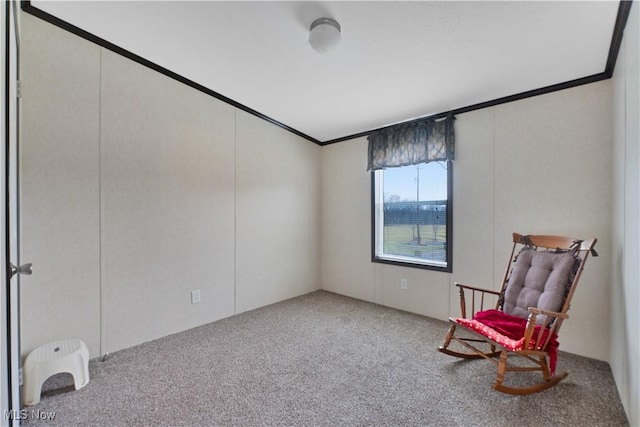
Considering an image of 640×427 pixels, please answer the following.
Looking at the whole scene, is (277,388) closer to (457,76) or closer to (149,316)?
(149,316)

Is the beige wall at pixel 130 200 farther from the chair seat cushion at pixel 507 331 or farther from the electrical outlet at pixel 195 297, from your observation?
the chair seat cushion at pixel 507 331

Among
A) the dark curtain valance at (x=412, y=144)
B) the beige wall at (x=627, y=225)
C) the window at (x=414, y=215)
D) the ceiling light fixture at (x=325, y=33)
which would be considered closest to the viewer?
the beige wall at (x=627, y=225)

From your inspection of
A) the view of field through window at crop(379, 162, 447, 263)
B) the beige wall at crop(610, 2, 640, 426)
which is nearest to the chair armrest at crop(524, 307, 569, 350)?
the beige wall at crop(610, 2, 640, 426)

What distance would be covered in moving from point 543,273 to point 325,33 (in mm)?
2353

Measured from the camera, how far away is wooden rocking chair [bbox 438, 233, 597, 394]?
1.73 meters

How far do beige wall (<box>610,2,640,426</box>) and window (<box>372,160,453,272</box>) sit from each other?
1235mm

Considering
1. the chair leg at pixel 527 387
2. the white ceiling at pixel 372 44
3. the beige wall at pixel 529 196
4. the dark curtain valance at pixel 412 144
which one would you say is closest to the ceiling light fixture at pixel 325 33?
the white ceiling at pixel 372 44

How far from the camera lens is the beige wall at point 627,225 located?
143 centimetres

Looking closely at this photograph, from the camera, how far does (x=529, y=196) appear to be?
2.48 metres

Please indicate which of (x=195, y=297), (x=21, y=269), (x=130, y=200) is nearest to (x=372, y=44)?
(x=130, y=200)

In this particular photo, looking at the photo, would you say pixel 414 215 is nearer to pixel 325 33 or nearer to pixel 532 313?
pixel 532 313

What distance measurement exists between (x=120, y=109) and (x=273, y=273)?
7.65 ft

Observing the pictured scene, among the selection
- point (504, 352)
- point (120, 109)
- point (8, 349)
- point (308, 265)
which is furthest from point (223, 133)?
point (504, 352)

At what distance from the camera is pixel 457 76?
7.65 feet
